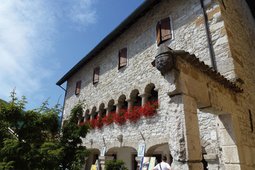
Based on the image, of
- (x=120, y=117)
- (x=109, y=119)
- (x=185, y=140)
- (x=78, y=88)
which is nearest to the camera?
(x=185, y=140)

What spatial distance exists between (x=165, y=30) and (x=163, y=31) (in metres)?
0.09

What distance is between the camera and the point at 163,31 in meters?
8.38

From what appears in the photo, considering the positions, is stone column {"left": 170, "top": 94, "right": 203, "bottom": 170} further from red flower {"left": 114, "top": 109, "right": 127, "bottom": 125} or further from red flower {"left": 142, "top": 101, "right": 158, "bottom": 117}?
red flower {"left": 114, "top": 109, "right": 127, "bottom": 125}

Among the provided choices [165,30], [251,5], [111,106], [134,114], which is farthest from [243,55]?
[111,106]

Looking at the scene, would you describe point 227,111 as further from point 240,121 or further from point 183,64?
point 183,64

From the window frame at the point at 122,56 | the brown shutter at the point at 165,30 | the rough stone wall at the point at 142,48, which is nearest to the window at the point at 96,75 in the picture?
the rough stone wall at the point at 142,48

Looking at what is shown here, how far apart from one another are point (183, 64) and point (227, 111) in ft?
5.66

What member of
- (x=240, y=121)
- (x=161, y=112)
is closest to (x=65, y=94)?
(x=161, y=112)

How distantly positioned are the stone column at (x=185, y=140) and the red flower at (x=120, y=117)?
5922 millimetres

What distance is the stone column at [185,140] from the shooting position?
111 inches

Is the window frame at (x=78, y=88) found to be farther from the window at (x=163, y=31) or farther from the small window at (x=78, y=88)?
the window at (x=163, y=31)

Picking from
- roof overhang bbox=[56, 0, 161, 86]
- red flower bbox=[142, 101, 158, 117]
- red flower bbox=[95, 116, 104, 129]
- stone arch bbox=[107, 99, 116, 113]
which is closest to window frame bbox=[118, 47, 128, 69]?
roof overhang bbox=[56, 0, 161, 86]

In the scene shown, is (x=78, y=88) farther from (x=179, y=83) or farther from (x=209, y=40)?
(x=179, y=83)

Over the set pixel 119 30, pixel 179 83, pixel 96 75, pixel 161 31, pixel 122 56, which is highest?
pixel 119 30
